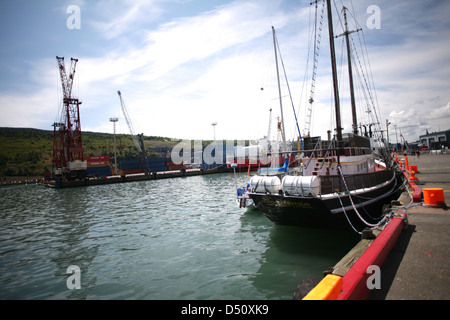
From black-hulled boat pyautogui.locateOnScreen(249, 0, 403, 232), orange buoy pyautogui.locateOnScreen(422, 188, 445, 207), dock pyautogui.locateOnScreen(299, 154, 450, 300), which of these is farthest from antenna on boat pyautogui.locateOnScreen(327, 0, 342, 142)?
dock pyautogui.locateOnScreen(299, 154, 450, 300)

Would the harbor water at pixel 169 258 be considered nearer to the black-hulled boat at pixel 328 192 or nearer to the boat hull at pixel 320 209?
the boat hull at pixel 320 209

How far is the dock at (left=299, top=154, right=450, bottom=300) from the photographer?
402 cm

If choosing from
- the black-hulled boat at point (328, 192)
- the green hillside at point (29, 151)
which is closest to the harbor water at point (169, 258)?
the black-hulled boat at point (328, 192)

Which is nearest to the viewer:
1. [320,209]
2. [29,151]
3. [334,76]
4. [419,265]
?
[419,265]

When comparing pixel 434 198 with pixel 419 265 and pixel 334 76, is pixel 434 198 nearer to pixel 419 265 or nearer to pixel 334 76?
pixel 419 265

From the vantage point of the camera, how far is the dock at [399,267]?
13.2 ft

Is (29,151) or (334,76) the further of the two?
(29,151)

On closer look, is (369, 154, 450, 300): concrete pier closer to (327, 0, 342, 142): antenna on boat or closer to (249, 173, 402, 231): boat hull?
(249, 173, 402, 231): boat hull

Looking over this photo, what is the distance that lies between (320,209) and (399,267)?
4.59 metres

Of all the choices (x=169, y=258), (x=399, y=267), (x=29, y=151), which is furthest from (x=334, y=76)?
(x=29, y=151)

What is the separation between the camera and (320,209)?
983 centimetres

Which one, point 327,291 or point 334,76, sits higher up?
point 334,76
